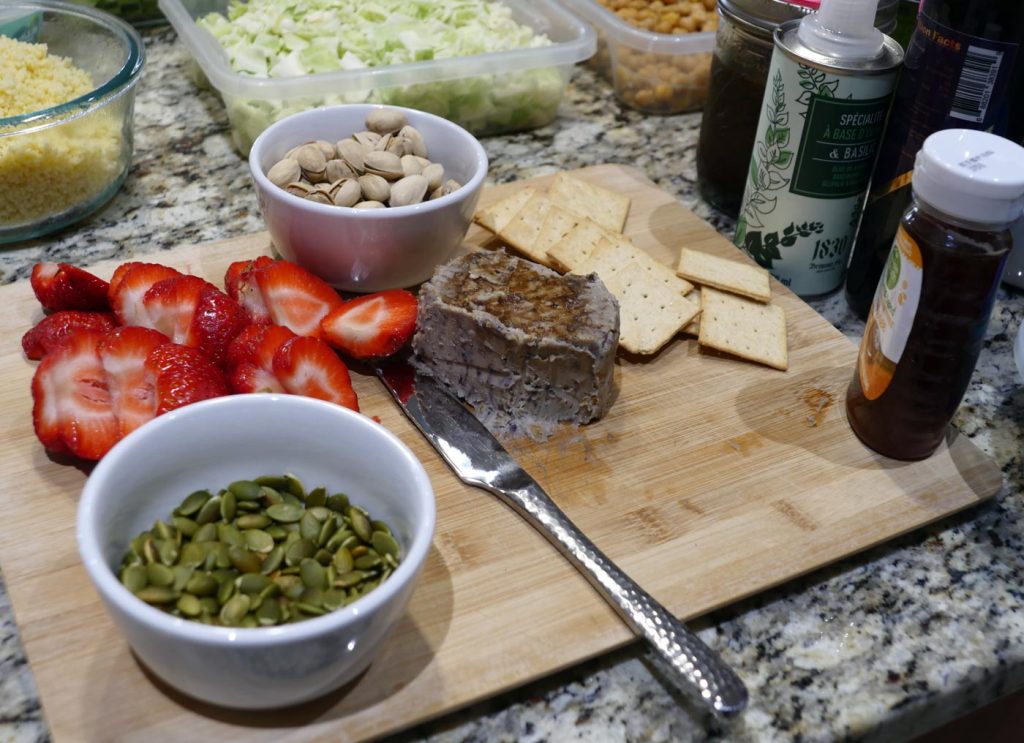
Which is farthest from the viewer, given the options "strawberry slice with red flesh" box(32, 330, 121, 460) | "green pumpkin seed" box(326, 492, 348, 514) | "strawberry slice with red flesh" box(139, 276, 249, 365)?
"strawberry slice with red flesh" box(139, 276, 249, 365)

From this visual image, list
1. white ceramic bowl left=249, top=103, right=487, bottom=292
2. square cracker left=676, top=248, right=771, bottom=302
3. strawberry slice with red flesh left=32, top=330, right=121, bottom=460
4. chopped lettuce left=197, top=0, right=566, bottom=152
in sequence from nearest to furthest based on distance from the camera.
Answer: strawberry slice with red flesh left=32, top=330, right=121, bottom=460 → white ceramic bowl left=249, top=103, right=487, bottom=292 → square cracker left=676, top=248, right=771, bottom=302 → chopped lettuce left=197, top=0, right=566, bottom=152

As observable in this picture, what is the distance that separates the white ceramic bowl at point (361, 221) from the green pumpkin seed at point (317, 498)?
51 cm

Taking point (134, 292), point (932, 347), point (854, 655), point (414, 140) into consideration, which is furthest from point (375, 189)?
point (854, 655)

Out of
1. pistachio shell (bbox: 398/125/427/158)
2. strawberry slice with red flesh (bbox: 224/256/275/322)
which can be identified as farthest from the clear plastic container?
strawberry slice with red flesh (bbox: 224/256/275/322)

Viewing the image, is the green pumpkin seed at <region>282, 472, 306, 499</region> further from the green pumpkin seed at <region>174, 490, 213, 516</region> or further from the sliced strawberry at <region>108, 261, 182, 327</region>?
the sliced strawberry at <region>108, 261, 182, 327</region>

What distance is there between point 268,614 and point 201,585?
7 centimetres

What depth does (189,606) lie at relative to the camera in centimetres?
86

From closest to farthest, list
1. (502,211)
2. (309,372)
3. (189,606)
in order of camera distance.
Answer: (189,606), (309,372), (502,211)

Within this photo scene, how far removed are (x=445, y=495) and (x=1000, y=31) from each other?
94 cm

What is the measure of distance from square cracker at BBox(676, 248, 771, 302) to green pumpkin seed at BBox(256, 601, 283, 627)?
930 millimetres

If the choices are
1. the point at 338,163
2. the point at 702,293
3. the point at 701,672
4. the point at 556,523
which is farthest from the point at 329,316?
the point at 701,672

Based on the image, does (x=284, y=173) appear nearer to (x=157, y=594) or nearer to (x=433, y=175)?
(x=433, y=175)

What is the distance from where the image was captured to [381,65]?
188 cm

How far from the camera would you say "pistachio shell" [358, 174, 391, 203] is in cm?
145
